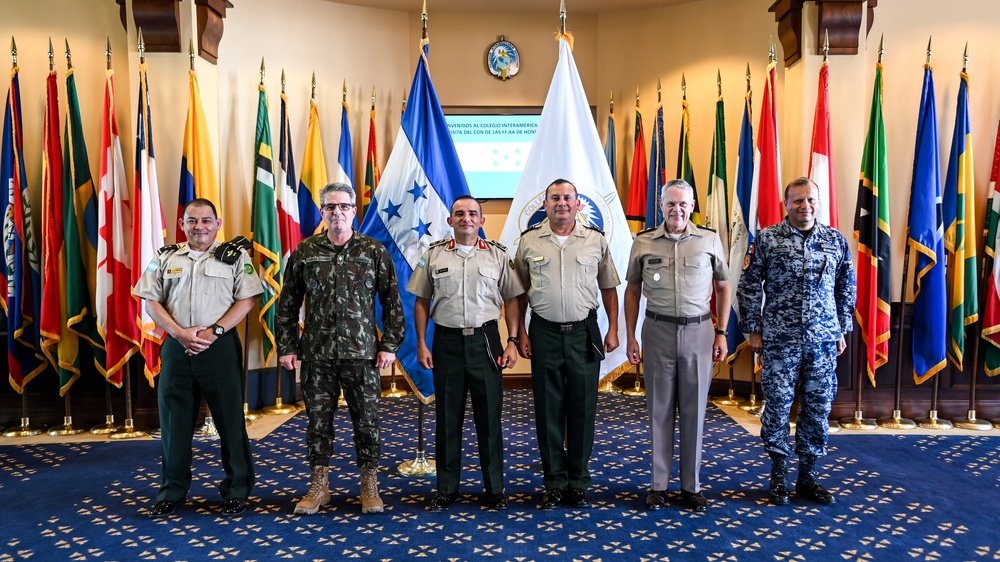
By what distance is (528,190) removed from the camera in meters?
4.13

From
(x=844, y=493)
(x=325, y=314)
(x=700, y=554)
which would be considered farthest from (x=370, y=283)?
(x=844, y=493)

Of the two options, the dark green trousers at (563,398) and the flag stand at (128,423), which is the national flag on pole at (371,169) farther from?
the dark green trousers at (563,398)

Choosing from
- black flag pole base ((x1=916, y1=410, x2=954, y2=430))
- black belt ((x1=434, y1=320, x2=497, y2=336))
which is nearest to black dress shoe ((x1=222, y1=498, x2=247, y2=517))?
black belt ((x1=434, y1=320, x2=497, y2=336))

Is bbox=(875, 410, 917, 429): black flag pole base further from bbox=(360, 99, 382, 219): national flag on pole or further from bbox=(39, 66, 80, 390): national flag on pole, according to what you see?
bbox=(39, 66, 80, 390): national flag on pole

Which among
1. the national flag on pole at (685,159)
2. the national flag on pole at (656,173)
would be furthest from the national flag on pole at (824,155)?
the national flag on pole at (656,173)

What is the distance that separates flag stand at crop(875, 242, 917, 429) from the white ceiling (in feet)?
9.09

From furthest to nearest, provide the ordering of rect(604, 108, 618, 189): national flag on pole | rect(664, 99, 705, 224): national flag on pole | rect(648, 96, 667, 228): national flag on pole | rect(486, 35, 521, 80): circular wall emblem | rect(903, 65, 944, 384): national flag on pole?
1. rect(486, 35, 521, 80): circular wall emblem
2. rect(604, 108, 618, 189): national flag on pole
3. rect(648, 96, 667, 228): national flag on pole
4. rect(664, 99, 705, 224): national flag on pole
5. rect(903, 65, 944, 384): national flag on pole

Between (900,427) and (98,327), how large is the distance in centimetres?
495

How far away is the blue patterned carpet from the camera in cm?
282

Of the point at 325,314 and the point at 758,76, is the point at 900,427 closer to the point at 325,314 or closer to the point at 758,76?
the point at 758,76

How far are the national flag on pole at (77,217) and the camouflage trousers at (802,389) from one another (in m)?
3.88

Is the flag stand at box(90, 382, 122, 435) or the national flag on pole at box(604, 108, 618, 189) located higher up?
the national flag on pole at box(604, 108, 618, 189)

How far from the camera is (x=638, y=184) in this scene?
20.2 ft

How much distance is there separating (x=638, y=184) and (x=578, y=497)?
342 cm
